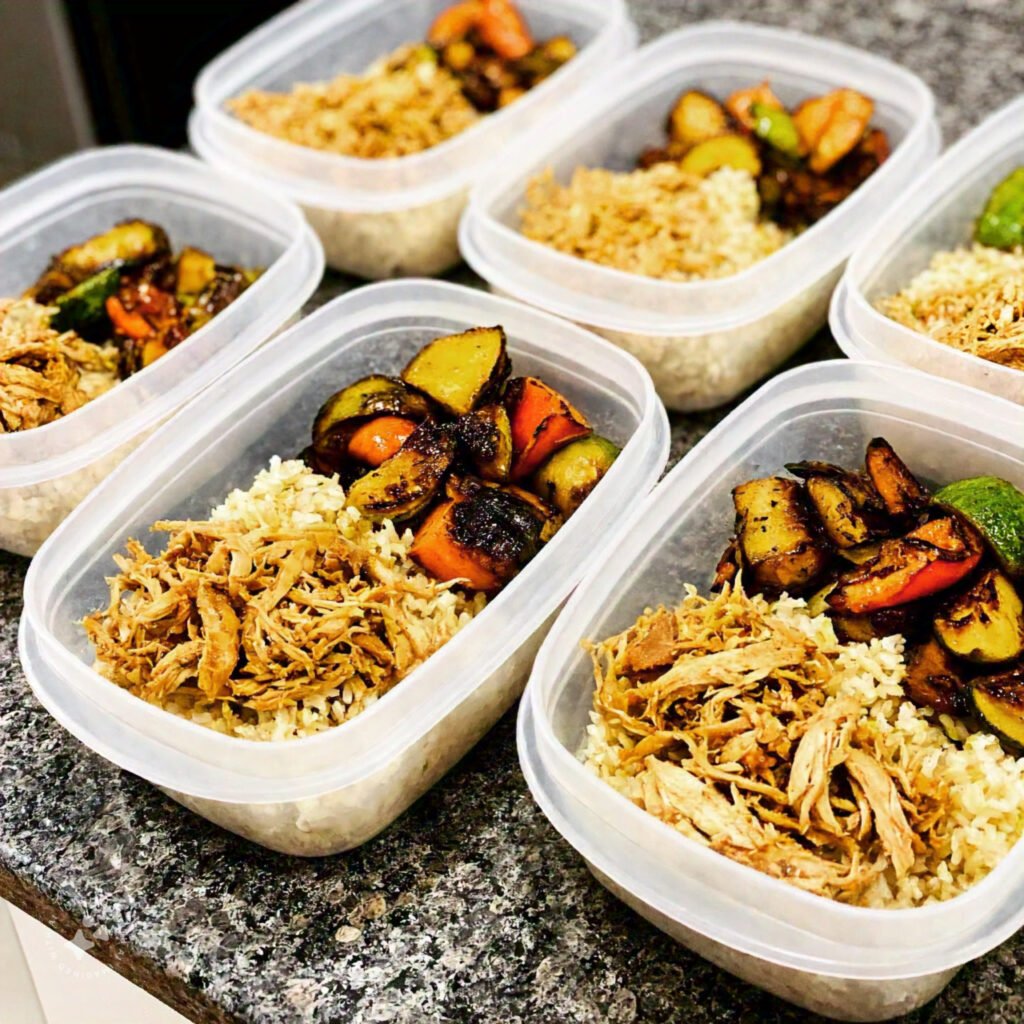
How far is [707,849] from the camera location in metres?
1.07

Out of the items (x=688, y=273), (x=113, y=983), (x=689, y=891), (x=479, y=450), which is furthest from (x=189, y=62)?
(x=689, y=891)

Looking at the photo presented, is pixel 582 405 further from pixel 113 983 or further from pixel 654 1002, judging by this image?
pixel 113 983

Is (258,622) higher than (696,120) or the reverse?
the reverse

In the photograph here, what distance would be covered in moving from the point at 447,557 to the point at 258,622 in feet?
0.72

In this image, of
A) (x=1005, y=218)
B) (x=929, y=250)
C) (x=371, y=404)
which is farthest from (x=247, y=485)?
(x=1005, y=218)

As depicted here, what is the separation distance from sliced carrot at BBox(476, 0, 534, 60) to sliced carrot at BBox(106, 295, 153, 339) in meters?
0.84

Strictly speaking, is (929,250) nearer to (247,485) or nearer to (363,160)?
(363,160)

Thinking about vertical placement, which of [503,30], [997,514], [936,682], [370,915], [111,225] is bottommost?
[370,915]

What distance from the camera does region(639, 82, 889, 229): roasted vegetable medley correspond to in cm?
191

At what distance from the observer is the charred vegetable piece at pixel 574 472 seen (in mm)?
1427

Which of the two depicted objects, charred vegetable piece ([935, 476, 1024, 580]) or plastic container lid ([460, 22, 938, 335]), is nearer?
charred vegetable piece ([935, 476, 1024, 580])

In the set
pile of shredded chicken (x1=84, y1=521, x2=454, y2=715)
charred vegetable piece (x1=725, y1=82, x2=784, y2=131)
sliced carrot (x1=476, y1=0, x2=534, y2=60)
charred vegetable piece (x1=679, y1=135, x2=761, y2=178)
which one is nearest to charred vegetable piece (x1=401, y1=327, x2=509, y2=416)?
pile of shredded chicken (x1=84, y1=521, x2=454, y2=715)

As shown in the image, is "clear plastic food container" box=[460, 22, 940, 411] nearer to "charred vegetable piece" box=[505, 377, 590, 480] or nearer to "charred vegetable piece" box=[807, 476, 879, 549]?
"charred vegetable piece" box=[505, 377, 590, 480]

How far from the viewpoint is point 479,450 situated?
1.46m
